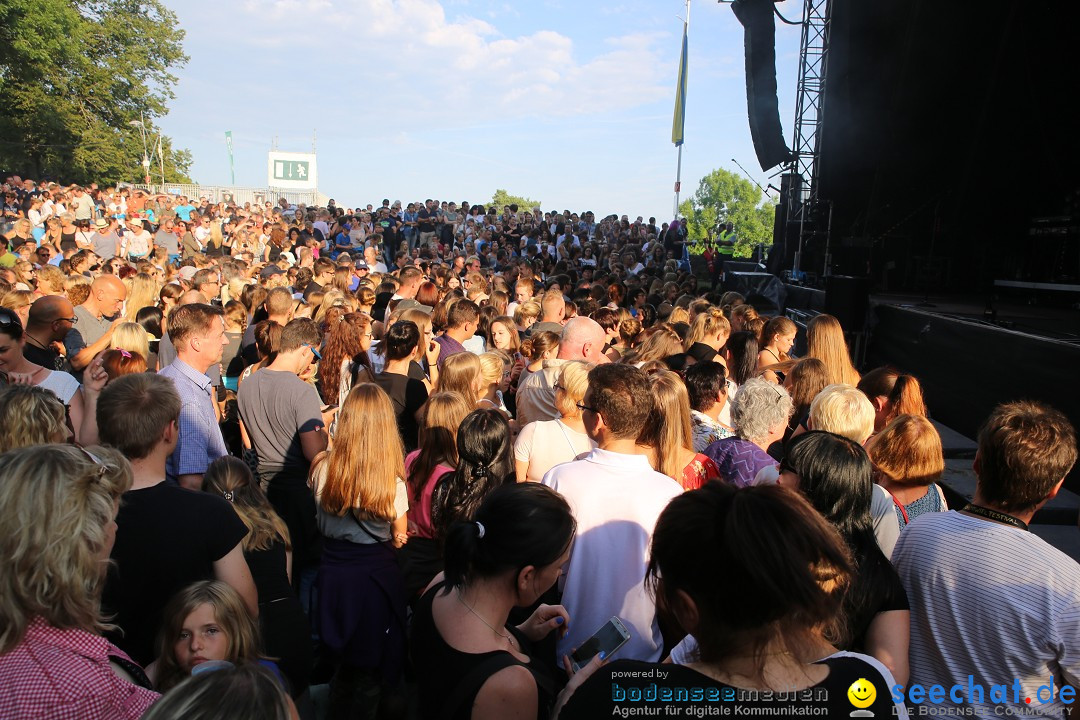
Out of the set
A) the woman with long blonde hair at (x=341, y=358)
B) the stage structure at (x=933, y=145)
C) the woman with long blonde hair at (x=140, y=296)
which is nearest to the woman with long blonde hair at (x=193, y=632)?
the woman with long blonde hair at (x=341, y=358)

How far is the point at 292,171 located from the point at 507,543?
142 feet

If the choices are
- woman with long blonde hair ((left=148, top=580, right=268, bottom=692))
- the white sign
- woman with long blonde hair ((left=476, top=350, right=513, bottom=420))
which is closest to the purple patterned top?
woman with long blonde hair ((left=476, top=350, right=513, bottom=420))

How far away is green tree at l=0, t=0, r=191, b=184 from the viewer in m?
33.7

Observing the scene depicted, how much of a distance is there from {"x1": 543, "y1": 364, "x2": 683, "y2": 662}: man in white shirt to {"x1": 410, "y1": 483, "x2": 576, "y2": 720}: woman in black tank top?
0.46 meters

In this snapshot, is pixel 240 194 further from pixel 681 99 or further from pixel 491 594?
pixel 491 594

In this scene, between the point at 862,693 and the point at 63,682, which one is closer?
the point at 862,693

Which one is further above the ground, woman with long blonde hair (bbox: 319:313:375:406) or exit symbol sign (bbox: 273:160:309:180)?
exit symbol sign (bbox: 273:160:309:180)

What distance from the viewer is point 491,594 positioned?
1900 millimetres

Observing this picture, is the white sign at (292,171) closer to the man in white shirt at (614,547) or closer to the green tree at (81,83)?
the green tree at (81,83)

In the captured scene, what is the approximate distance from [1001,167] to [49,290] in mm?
13011

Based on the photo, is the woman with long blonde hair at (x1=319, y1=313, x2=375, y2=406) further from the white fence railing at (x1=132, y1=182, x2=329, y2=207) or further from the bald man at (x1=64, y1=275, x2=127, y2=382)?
the white fence railing at (x1=132, y1=182, x2=329, y2=207)

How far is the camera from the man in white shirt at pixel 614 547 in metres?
2.44

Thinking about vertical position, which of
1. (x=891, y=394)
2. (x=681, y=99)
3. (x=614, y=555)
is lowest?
(x=614, y=555)

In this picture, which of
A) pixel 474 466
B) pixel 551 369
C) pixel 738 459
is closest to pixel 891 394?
pixel 738 459
